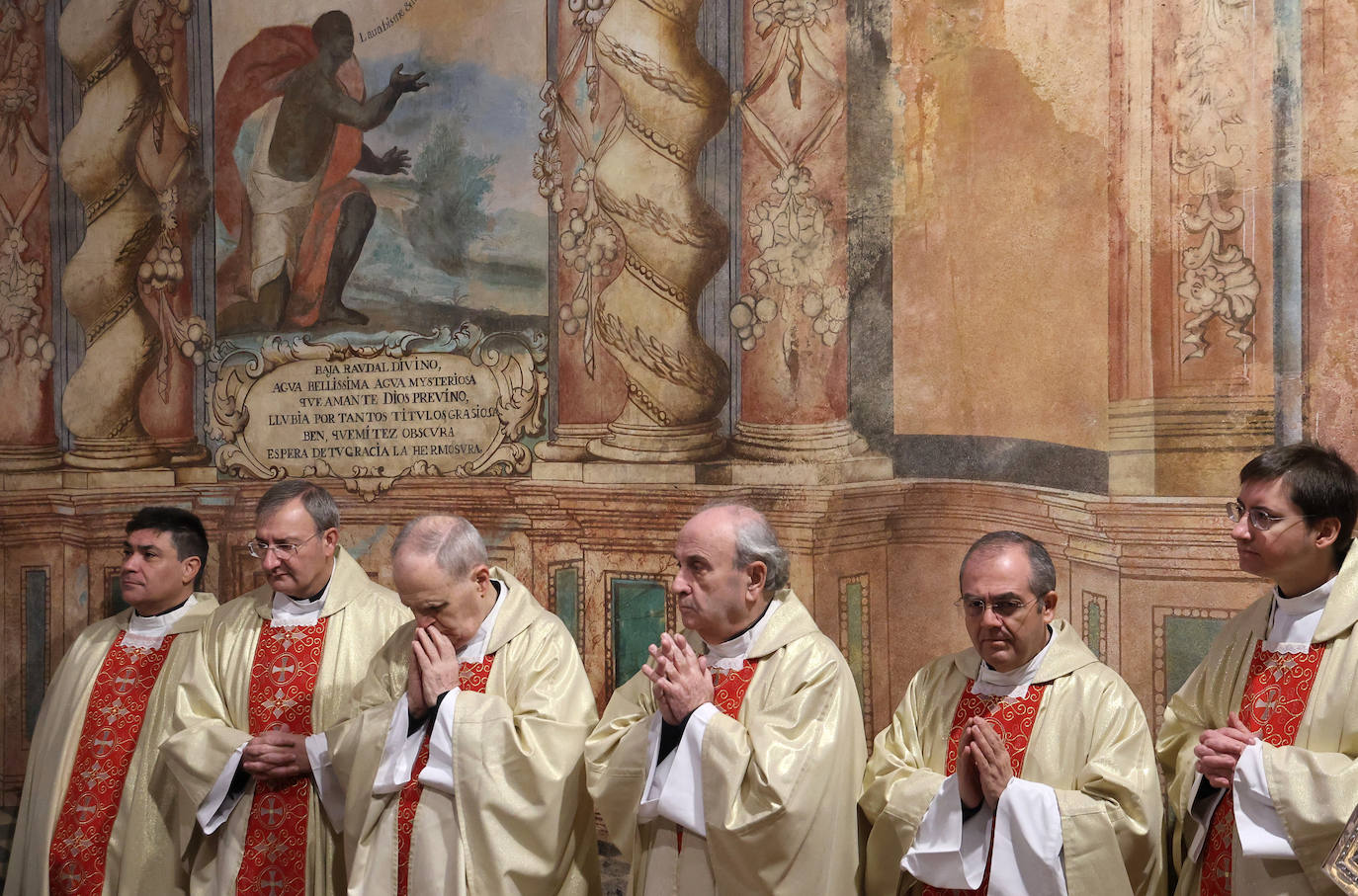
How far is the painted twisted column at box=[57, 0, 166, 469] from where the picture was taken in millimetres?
7148

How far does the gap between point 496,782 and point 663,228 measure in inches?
110

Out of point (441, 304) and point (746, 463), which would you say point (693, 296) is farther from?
point (441, 304)

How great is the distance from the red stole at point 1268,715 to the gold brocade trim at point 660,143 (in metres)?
3.41

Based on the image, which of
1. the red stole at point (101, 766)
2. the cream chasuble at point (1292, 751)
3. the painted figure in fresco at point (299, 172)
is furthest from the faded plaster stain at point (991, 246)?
the red stole at point (101, 766)

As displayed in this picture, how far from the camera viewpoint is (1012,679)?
4082mm

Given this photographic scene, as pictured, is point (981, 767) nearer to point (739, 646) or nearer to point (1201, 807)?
point (1201, 807)

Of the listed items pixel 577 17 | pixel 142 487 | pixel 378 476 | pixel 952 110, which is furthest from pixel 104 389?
pixel 952 110

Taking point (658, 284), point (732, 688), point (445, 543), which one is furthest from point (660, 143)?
point (732, 688)

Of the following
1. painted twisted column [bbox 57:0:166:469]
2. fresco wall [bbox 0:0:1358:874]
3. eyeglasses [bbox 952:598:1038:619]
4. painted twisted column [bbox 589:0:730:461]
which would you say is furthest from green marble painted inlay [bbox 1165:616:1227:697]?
painted twisted column [bbox 57:0:166:469]

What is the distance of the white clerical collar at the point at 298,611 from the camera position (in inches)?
207

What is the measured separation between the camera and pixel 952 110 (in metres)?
5.82

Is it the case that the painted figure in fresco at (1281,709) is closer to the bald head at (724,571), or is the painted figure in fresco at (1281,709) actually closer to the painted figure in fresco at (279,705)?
the bald head at (724,571)

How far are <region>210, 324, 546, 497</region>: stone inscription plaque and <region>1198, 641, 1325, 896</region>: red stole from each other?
3582mm

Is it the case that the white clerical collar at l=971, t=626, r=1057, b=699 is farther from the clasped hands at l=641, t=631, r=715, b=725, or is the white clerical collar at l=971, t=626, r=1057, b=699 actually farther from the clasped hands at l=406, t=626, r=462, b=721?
the clasped hands at l=406, t=626, r=462, b=721
